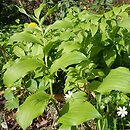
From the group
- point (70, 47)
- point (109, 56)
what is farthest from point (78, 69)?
point (109, 56)

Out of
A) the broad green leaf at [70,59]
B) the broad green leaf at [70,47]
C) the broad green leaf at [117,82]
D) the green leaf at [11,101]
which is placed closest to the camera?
the broad green leaf at [117,82]

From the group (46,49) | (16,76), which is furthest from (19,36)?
(16,76)

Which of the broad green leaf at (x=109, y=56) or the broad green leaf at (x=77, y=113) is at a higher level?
the broad green leaf at (x=109, y=56)

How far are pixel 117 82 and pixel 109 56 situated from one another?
77 centimetres

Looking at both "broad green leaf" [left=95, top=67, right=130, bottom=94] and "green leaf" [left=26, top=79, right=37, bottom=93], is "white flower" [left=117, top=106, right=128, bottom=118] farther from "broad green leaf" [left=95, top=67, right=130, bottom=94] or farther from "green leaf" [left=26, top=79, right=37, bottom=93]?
"green leaf" [left=26, top=79, right=37, bottom=93]

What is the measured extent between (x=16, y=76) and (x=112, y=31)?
3.01 ft

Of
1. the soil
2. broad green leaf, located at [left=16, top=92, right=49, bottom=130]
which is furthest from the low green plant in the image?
the soil

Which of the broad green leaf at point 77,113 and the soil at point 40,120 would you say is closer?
the broad green leaf at point 77,113

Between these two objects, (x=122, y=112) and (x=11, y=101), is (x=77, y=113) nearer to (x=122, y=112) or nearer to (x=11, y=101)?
(x=122, y=112)

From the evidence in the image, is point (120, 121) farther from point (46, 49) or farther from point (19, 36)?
point (19, 36)

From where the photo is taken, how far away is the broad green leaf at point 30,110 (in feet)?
5.52

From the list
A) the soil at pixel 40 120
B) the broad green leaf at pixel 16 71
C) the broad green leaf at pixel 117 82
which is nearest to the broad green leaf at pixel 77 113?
the broad green leaf at pixel 117 82

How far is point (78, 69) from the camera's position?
2170 mm

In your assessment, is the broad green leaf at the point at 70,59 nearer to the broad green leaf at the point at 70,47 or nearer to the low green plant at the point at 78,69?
the low green plant at the point at 78,69
